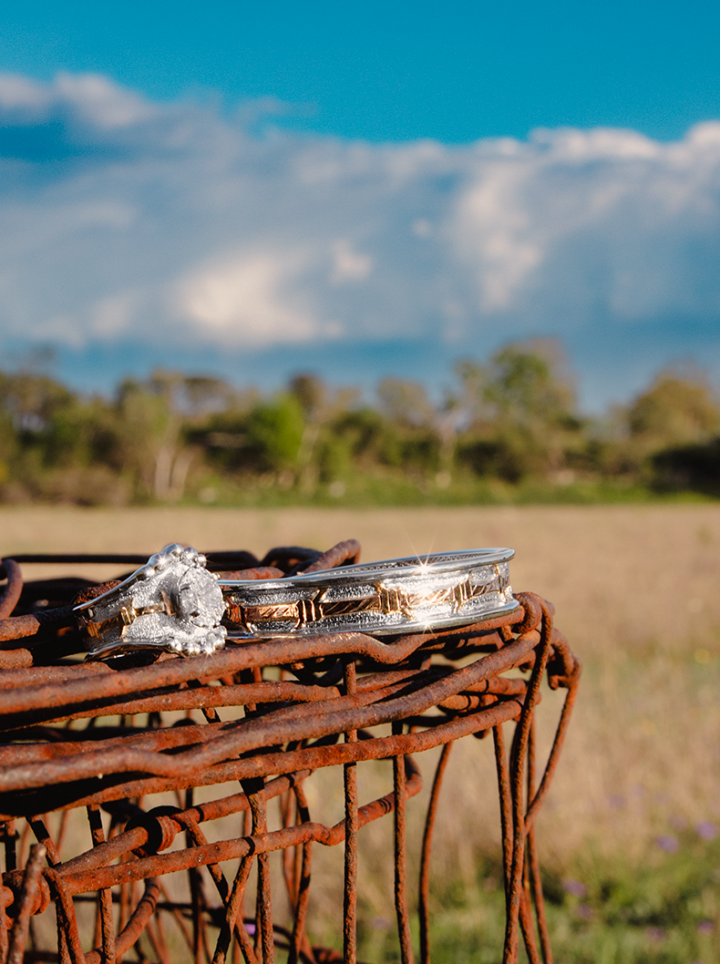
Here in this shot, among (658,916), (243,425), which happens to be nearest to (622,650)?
(658,916)

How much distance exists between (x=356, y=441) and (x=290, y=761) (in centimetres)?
3431

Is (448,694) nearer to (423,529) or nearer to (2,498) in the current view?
(423,529)

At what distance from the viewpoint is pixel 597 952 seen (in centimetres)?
166

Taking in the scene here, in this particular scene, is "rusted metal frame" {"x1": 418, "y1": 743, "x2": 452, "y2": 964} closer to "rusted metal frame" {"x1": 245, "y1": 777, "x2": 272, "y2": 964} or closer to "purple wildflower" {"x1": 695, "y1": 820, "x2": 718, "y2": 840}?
"rusted metal frame" {"x1": 245, "y1": 777, "x2": 272, "y2": 964}

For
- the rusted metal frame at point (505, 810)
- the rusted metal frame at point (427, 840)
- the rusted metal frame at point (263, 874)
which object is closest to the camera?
the rusted metal frame at point (263, 874)

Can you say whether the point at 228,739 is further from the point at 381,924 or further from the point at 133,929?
the point at 381,924

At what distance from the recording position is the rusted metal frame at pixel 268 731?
0.31m

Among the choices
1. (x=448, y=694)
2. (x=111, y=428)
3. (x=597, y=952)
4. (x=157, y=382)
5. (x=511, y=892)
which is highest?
(x=157, y=382)

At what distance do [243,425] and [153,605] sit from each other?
3420cm

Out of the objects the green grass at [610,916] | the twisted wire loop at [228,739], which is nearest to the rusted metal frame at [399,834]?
the twisted wire loop at [228,739]

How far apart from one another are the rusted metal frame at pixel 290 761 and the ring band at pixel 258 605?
6cm

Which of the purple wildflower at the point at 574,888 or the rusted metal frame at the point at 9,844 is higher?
the rusted metal frame at the point at 9,844

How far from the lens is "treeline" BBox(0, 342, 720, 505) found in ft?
93.6

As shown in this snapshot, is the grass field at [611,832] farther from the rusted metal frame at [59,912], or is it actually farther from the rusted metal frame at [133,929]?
the rusted metal frame at [59,912]
